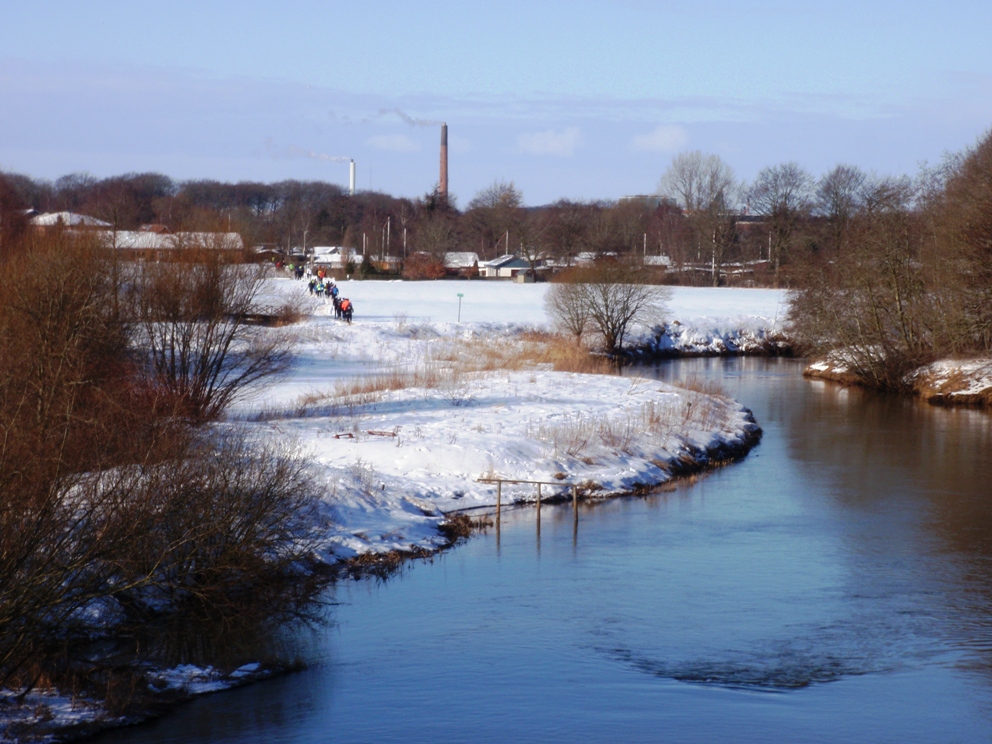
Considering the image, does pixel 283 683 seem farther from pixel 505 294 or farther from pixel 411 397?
pixel 505 294

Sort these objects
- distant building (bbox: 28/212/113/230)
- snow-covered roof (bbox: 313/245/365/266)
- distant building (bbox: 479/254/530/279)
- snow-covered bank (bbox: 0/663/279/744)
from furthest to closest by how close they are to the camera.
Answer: distant building (bbox: 479/254/530/279) < snow-covered roof (bbox: 313/245/365/266) < distant building (bbox: 28/212/113/230) < snow-covered bank (bbox: 0/663/279/744)

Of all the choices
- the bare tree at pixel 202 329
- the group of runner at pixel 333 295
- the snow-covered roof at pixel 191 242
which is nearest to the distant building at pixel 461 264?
the group of runner at pixel 333 295

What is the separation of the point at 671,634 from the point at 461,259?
295 ft

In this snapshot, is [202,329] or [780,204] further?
[780,204]

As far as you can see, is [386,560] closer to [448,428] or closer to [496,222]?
[448,428]

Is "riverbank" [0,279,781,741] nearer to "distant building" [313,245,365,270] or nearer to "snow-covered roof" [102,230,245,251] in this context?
"snow-covered roof" [102,230,245,251]

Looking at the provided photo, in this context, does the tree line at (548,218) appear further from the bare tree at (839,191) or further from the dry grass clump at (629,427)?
the dry grass clump at (629,427)

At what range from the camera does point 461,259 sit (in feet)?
331

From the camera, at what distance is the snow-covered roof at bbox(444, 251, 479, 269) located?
98725mm

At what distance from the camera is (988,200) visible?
32.2 meters

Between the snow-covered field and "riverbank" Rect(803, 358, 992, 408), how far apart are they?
9065 millimetres

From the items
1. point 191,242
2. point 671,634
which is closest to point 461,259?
point 191,242

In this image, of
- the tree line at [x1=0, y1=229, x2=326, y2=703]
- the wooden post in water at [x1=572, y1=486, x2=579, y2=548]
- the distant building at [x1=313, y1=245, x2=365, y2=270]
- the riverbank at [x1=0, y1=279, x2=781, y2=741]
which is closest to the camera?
the tree line at [x1=0, y1=229, x2=326, y2=703]

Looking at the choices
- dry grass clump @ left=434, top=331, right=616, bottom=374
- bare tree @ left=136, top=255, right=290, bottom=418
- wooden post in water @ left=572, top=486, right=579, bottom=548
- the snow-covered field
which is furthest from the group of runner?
wooden post in water @ left=572, top=486, right=579, bottom=548
